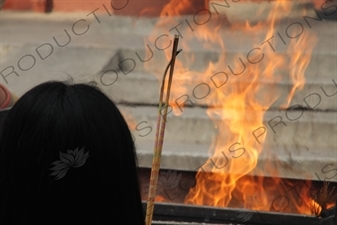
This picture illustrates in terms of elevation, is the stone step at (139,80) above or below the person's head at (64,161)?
above

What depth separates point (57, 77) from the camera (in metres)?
3.65

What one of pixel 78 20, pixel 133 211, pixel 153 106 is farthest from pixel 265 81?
pixel 133 211

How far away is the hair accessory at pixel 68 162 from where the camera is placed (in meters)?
1.12

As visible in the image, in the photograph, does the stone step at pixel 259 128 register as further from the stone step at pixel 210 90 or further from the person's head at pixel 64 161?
the person's head at pixel 64 161

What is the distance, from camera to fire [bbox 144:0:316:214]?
318cm

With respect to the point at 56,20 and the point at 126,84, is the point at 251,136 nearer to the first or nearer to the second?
the point at 126,84

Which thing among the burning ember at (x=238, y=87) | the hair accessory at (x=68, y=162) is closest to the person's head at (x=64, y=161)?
the hair accessory at (x=68, y=162)

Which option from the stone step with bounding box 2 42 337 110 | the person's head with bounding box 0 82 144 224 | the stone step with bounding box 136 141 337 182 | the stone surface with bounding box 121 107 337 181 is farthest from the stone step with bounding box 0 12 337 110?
the person's head with bounding box 0 82 144 224

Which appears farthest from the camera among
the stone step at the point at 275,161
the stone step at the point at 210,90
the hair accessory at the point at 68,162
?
the stone step at the point at 210,90

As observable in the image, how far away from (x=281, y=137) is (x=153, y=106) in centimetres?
69

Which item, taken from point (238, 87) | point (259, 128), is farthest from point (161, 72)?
point (259, 128)

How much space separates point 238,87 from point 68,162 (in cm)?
242

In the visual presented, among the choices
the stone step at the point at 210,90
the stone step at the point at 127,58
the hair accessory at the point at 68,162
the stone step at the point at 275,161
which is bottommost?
the hair accessory at the point at 68,162

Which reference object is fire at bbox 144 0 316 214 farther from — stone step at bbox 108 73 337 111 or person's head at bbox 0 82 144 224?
person's head at bbox 0 82 144 224
